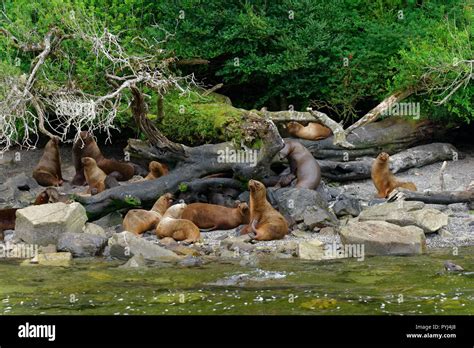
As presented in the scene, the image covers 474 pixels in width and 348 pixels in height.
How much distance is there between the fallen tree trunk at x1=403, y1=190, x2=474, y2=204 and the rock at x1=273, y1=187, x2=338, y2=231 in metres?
1.31

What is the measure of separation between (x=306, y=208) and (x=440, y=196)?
85.9 inches

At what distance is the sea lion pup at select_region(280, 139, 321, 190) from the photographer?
16094 mm

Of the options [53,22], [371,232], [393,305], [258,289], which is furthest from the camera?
[53,22]

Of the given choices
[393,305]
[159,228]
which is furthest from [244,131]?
[393,305]

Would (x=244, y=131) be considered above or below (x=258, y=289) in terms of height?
above

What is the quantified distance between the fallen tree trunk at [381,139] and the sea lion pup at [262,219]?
11.7ft

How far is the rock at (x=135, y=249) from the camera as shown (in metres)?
13.2

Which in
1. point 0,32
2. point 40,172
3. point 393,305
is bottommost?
point 393,305

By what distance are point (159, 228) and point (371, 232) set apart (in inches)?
134

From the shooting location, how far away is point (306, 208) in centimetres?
1486

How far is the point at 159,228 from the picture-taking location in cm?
1452

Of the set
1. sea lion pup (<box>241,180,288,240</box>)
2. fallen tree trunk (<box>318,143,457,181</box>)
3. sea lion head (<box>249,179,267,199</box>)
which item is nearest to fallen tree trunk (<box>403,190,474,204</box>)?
sea lion pup (<box>241,180,288,240</box>)

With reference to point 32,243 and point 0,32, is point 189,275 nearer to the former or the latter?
point 32,243

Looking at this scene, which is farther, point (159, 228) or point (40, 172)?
point (40, 172)
